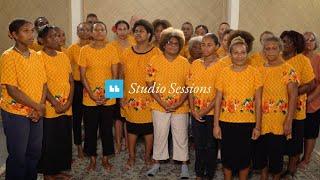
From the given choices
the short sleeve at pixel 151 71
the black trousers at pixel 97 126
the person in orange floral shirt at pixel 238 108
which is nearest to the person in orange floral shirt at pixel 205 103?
the person in orange floral shirt at pixel 238 108

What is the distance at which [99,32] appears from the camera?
374 cm

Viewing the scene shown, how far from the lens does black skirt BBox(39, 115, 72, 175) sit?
11.2 feet

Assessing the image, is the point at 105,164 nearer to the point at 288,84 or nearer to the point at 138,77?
the point at 138,77

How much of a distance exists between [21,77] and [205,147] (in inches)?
68.1

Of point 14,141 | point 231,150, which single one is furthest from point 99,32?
point 231,150

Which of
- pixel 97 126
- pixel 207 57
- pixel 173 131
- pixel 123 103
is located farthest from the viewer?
pixel 123 103

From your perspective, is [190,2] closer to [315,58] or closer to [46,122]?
[315,58]

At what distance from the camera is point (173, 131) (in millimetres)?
3752

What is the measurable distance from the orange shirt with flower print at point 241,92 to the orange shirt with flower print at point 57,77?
1.41m

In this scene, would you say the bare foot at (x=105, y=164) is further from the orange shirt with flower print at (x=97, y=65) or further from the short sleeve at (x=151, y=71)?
the short sleeve at (x=151, y=71)

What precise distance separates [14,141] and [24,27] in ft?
2.90

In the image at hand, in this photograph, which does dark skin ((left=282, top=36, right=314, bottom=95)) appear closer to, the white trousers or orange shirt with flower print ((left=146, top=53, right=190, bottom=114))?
orange shirt with flower print ((left=146, top=53, right=190, bottom=114))

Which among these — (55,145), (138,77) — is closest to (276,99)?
(138,77)

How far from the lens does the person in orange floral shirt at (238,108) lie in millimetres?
3070
